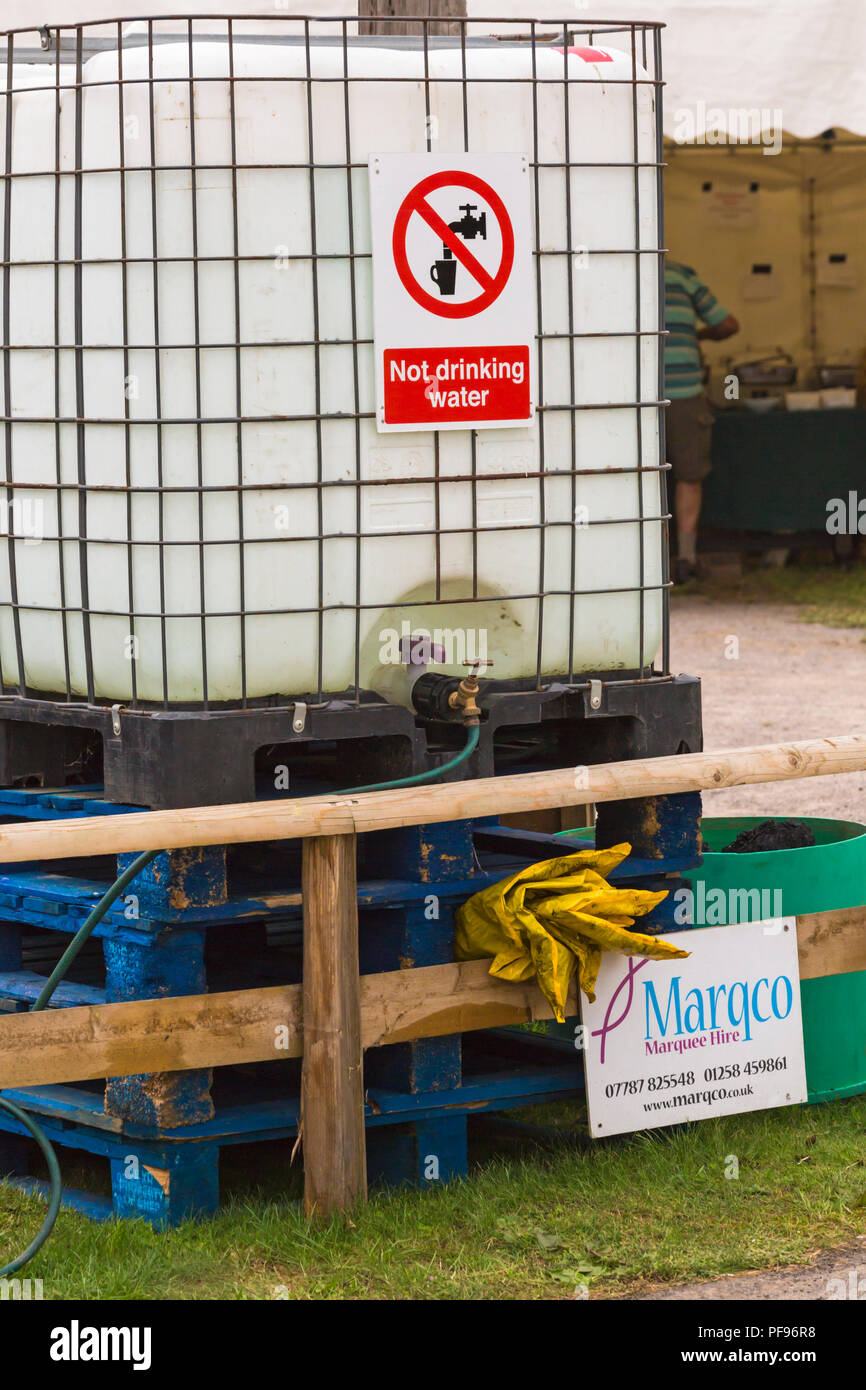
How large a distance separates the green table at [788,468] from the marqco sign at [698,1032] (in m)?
9.25

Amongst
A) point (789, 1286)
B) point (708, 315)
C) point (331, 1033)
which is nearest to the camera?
point (789, 1286)

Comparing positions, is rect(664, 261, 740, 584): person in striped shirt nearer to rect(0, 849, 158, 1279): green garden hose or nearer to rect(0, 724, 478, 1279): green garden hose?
rect(0, 724, 478, 1279): green garden hose

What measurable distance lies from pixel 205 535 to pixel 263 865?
0.89m

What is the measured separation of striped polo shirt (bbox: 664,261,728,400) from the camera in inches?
462

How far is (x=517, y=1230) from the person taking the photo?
360 centimetres

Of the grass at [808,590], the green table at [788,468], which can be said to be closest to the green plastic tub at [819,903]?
the grass at [808,590]

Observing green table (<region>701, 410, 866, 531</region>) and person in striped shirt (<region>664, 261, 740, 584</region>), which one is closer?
person in striped shirt (<region>664, 261, 740, 584</region>)

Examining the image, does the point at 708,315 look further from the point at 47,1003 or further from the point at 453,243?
the point at 47,1003

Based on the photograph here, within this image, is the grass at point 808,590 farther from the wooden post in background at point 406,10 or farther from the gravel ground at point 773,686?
the wooden post in background at point 406,10

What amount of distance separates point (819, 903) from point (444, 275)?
1.62 meters

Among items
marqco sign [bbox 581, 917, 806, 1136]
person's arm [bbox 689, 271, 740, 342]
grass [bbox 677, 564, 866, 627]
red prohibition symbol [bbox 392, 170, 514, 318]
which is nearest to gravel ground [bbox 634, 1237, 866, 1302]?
marqco sign [bbox 581, 917, 806, 1136]

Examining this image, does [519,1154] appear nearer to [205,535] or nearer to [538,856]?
[538,856]

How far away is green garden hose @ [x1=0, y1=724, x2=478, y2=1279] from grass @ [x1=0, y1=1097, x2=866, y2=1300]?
2.3 inches

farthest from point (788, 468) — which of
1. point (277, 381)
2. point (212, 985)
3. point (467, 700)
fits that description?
point (277, 381)
